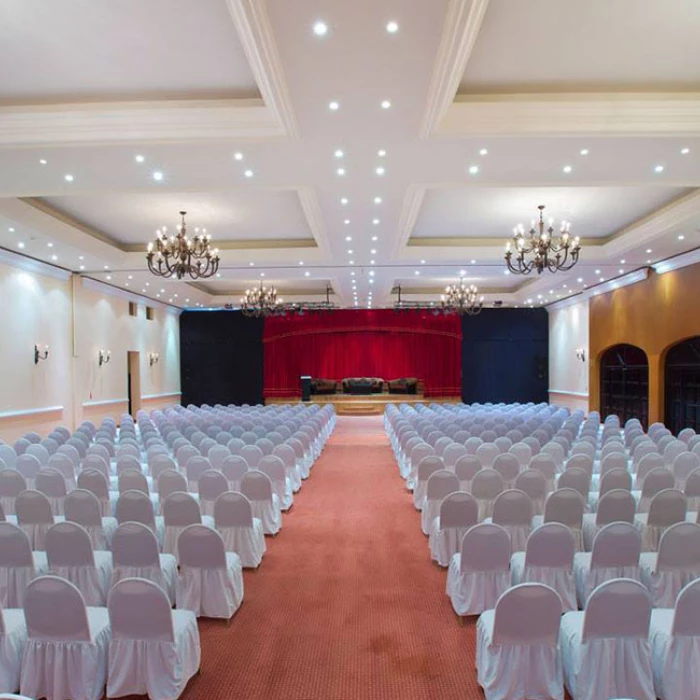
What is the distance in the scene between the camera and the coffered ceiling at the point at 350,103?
5.30 meters

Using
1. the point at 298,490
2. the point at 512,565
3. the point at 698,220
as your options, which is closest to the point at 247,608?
the point at 512,565

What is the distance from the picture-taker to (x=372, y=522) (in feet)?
25.8

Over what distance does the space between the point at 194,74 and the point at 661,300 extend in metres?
13.9

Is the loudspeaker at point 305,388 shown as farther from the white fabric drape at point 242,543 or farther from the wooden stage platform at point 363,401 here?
the white fabric drape at point 242,543

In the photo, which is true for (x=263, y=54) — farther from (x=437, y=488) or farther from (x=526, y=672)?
(x=526, y=672)

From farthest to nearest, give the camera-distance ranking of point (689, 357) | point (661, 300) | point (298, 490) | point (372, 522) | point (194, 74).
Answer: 1. point (661, 300)
2. point (689, 357)
3. point (298, 490)
4. point (372, 522)
5. point (194, 74)

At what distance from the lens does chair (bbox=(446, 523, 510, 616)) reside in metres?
4.59

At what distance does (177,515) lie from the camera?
5.70 meters

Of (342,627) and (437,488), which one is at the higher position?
(437,488)

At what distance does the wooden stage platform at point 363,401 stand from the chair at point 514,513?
19149 millimetres

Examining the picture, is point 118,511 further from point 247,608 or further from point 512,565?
point 512,565

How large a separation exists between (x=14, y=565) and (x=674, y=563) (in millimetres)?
5351

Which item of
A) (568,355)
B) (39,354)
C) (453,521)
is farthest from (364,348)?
(453,521)

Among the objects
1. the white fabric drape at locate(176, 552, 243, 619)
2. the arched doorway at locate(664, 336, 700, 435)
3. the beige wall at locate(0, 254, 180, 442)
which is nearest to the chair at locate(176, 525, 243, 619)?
the white fabric drape at locate(176, 552, 243, 619)
